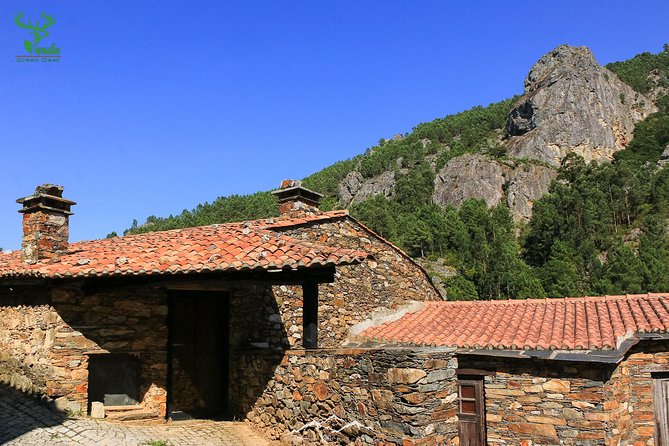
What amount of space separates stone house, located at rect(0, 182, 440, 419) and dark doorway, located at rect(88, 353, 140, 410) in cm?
2

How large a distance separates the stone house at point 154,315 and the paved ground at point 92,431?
1.01ft

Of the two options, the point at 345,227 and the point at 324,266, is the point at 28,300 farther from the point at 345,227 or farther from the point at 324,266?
the point at 345,227

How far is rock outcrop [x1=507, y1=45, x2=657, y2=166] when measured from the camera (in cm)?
7631

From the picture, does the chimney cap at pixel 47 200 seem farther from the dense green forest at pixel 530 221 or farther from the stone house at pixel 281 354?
the dense green forest at pixel 530 221

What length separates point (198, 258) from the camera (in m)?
7.65

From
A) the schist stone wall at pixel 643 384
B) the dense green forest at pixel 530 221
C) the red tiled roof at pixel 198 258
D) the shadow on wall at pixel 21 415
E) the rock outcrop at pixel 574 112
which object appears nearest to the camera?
the shadow on wall at pixel 21 415

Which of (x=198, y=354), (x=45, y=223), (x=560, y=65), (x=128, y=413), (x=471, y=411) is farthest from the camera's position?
(x=560, y=65)

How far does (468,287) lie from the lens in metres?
30.2

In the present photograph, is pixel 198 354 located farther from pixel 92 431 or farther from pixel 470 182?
pixel 470 182

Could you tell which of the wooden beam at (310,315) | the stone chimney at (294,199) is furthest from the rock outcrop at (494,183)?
the wooden beam at (310,315)

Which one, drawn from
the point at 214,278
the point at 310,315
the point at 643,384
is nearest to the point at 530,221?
the point at 643,384

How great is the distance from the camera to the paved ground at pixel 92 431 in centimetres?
643

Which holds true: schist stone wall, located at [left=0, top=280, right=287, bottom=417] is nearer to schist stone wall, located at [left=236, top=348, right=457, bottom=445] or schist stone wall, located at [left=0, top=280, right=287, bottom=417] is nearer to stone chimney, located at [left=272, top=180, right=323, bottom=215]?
schist stone wall, located at [left=236, top=348, right=457, bottom=445]

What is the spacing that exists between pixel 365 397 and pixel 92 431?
371 centimetres
